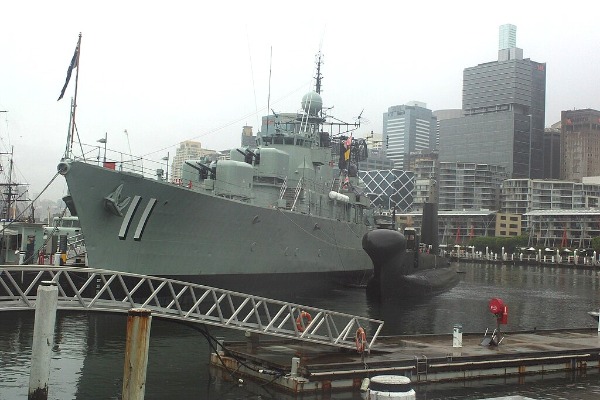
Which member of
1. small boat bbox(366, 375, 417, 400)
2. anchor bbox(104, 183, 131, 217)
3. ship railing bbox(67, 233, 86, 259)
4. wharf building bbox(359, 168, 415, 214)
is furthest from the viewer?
wharf building bbox(359, 168, 415, 214)

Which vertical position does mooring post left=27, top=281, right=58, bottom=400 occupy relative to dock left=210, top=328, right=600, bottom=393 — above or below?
above

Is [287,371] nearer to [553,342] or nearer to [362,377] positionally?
[362,377]

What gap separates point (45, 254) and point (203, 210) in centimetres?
832

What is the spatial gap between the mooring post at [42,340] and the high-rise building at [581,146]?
7607 inches

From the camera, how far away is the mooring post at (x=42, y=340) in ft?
35.0

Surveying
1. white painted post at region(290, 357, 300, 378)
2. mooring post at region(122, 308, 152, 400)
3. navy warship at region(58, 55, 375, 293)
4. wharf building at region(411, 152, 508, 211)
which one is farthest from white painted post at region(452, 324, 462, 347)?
wharf building at region(411, 152, 508, 211)

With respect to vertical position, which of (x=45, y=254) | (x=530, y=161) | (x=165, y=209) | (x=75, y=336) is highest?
(x=530, y=161)

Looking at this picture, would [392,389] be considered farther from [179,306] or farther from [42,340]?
[42,340]

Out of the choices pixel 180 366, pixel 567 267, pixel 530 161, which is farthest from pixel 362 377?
pixel 530 161

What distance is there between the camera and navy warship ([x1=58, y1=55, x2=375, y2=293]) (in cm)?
2297

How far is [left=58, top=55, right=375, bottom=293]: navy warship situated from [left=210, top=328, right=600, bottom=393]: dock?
9.68m

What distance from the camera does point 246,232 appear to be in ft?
91.6

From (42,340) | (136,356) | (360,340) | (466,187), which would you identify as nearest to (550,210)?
(466,187)

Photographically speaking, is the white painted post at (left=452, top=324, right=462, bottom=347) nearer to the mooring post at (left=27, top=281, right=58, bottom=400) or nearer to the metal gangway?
the metal gangway
